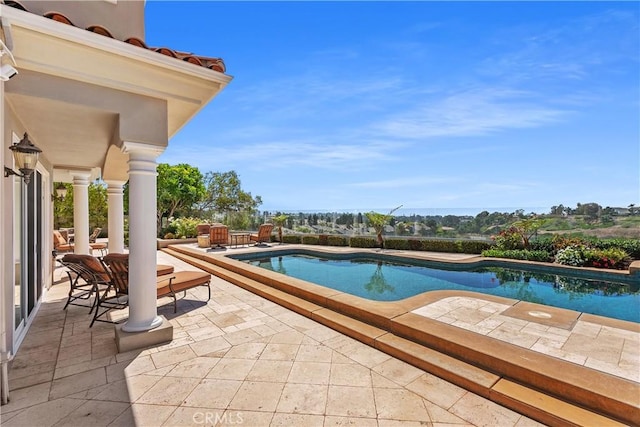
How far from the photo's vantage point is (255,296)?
6.07 meters

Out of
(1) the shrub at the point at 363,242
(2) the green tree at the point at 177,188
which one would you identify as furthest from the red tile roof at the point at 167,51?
(2) the green tree at the point at 177,188

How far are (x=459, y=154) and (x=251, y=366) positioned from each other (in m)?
25.3

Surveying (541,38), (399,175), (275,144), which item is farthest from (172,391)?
(399,175)

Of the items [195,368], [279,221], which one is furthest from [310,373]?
[279,221]

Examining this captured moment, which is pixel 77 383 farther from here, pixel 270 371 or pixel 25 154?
pixel 25 154

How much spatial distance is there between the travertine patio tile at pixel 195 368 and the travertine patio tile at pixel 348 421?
57.7 inches

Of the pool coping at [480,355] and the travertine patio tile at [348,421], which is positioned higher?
the pool coping at [480,355]

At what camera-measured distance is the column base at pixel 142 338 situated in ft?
11.8

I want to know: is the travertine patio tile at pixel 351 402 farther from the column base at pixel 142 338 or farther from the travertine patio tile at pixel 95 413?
the column base at pixel 142 338

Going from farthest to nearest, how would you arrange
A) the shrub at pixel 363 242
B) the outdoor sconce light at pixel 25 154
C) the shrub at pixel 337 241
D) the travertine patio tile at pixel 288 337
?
1. the shrub at pixel 337 241
2. the shrub at pixel 363 242
3. the travertine patio tile at pixel 288 337
4. the outdoor sconce light at pixel 25 154

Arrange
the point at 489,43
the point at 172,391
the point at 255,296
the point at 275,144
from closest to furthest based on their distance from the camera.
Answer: the point at 172,391
the point at 255,296
the point at 489,43
the point at 275,144

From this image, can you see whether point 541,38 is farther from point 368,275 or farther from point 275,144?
point 275,144

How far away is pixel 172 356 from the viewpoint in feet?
11.5

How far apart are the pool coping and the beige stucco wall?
16.3 ft
